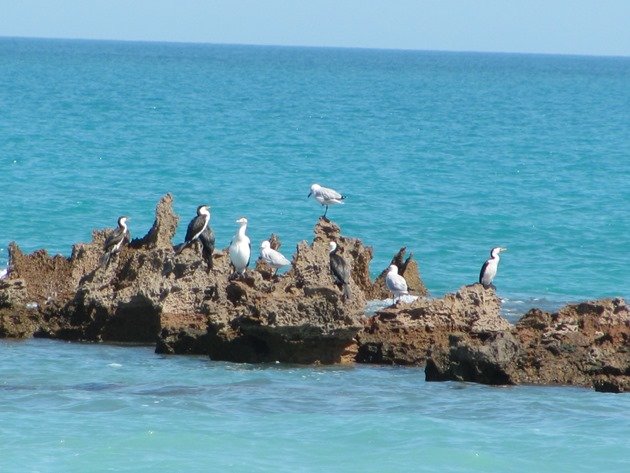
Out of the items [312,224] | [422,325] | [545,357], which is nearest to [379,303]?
[422,325]

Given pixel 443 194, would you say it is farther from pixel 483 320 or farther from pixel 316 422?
pixel 316 422

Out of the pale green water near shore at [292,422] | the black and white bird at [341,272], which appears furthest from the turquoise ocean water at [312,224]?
the black and white bird at [341,272]

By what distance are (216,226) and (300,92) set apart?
64773 mm

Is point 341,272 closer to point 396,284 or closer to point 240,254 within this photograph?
point 240,254

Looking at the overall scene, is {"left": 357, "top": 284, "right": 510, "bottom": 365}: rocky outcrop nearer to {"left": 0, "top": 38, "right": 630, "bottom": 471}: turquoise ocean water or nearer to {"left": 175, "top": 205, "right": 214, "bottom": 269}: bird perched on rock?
{"left": 0, "top": 38, "right": 630, "bottom": 471}: turquoise ocean water

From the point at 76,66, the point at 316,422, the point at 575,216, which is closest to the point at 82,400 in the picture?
the point at 316,422

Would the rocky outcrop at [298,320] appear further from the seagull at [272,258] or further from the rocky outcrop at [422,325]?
the seagull at [272,258]

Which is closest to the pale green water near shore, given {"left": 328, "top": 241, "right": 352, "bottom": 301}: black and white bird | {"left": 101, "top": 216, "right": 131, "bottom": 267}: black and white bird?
{"left": 328, "top": 241, "right": 352, "bottom": 301}: black and white bird

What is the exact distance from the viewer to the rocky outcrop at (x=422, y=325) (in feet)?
44.2

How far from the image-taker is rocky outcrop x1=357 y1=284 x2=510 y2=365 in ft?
44.2

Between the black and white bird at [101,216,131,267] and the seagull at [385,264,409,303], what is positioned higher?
the black and white bird at [101,216,131,267]

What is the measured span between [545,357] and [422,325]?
1.48m

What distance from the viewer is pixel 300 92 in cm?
9281

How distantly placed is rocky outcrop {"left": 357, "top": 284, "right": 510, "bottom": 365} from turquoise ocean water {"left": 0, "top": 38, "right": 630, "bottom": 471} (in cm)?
48
